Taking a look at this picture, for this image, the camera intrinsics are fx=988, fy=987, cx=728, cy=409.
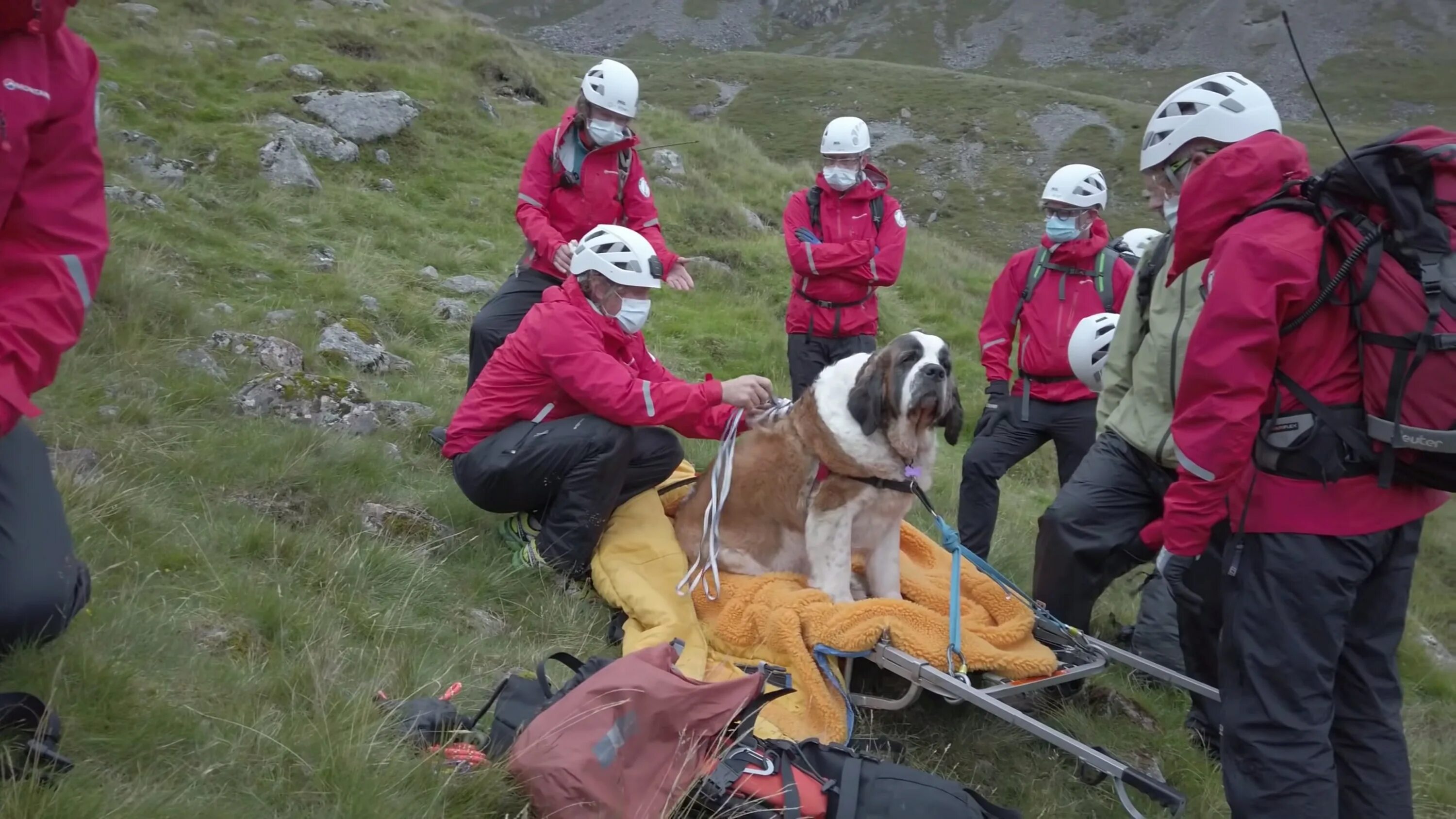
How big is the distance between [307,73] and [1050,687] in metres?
13.9

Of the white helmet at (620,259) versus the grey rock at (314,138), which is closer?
the white helmet at (620,259)

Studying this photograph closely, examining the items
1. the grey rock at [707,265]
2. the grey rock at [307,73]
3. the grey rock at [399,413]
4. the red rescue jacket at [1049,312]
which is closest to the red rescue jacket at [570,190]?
the grey rock at [399,413]

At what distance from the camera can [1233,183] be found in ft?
11.1

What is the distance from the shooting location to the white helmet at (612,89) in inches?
271

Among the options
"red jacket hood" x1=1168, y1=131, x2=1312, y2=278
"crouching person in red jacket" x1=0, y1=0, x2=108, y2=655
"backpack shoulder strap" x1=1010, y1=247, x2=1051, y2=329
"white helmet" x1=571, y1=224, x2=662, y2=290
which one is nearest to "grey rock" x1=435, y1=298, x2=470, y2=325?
"white helmet" x1=571, y1=224, x2=662, y2=290

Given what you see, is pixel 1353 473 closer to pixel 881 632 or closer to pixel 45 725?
pixel 881 632

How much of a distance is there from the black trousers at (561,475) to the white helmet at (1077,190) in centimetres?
350

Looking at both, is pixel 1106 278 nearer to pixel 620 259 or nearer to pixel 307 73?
pixel 620 259

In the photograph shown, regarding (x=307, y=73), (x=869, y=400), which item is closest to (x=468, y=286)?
(x=307, y=73)

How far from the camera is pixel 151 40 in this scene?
14.4 meters

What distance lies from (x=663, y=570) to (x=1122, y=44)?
92100 mm

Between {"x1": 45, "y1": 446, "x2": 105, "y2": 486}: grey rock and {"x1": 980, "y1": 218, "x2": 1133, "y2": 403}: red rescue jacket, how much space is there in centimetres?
543

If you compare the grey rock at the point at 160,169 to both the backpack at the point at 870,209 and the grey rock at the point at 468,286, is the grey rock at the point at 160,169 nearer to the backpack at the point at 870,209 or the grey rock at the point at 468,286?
the grey rock at the point at 468,286

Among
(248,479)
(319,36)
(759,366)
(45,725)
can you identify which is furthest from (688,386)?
(319,36)
